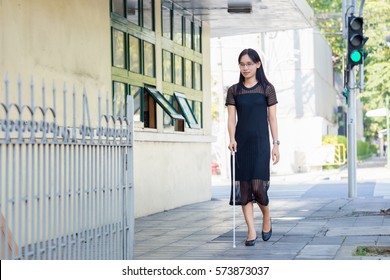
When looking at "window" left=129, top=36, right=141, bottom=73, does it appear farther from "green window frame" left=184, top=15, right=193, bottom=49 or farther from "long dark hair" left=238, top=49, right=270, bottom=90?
"long dark hair" left=238, top=49, right=270, bottom=90

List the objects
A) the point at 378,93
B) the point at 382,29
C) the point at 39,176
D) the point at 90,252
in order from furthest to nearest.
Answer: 1. the point at 378,93
2. the point at 382,29
3. the point at 90,252
4. the point at 39,176

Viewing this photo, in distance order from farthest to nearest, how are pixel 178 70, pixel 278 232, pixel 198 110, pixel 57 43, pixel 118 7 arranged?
1. pixel 198 110
2. pixel 178 70
3. pixel 118 7
4. pixel 278 232
5. pixel 57 43

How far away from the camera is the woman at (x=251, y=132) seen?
11328 millimetres

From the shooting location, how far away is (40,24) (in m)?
12.4

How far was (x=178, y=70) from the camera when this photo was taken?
20.3 m

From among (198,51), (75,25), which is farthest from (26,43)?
(198,51)

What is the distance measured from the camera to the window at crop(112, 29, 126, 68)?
619 inches

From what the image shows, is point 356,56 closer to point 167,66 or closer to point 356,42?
point 356,42

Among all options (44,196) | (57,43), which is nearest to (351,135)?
(57,43)

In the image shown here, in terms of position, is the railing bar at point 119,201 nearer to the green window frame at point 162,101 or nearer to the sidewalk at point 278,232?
the sidewalk at point 278,232

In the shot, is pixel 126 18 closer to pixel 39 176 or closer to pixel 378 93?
pixel 39 176

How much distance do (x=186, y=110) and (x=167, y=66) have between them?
122 cm

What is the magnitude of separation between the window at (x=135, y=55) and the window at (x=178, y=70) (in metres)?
2.80

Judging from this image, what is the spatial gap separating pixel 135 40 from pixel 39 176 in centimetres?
959
